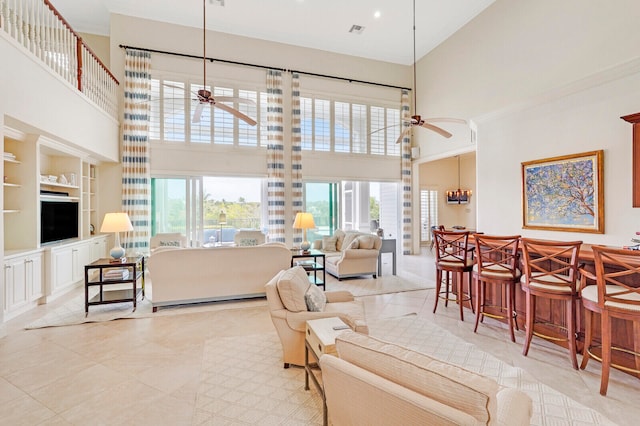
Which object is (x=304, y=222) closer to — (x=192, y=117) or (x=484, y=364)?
(x=484, y=364)

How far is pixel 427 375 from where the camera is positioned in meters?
1.12

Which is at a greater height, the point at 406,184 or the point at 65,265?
the point at 406,184

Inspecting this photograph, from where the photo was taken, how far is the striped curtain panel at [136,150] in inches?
251

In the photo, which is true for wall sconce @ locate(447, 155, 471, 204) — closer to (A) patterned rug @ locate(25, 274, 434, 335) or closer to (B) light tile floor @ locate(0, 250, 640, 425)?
(A) patterned rug @ locate(25, 274, 434, 335)

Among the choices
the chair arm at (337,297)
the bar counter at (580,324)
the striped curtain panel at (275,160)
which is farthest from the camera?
the striped curtain panel at (275,160)

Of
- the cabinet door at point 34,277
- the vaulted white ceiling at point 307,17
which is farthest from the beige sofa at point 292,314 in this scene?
the vaulted white ceiling at point 307,17

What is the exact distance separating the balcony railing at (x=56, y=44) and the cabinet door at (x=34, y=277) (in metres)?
2.60

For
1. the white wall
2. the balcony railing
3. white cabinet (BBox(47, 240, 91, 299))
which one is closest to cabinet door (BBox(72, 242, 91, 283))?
white cabinet (BBox(47, 240, 91, 299))

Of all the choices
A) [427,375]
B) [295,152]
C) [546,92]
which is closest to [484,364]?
[427,375]

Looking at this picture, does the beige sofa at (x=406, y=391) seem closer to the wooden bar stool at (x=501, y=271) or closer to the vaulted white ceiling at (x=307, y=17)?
the wooden bar stool at (x=501, y=271)

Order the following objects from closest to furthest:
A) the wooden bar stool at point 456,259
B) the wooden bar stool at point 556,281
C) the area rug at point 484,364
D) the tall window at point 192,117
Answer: the area rug at point 484,364, the wooden bar stool at point 556,281, the wooden bar stool at point 456,259, the tall window at point 192,117

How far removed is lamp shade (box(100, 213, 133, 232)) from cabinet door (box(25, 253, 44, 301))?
0.98 m

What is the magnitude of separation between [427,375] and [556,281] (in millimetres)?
2521

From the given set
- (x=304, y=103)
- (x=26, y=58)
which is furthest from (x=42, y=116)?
(x=304, y=103)
